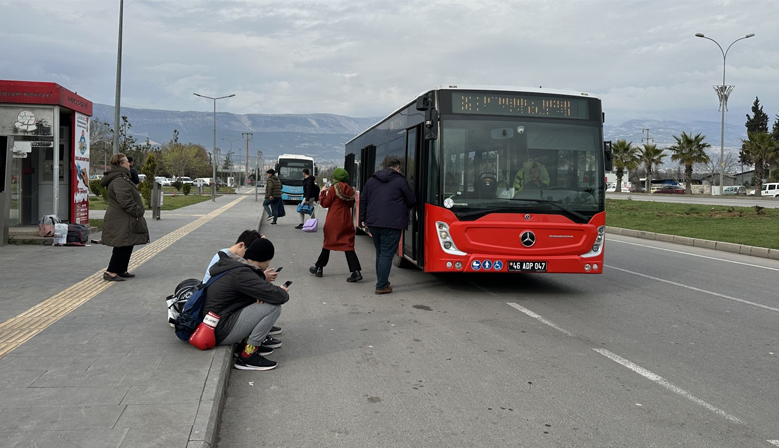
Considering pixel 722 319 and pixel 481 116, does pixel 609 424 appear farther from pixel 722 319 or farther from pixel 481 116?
pixel 481 116

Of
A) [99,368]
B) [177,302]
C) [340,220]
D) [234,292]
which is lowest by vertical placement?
[99,368]

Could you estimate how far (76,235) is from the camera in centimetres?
1316

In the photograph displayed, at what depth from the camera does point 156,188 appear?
21500 millimetres

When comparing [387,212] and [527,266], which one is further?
[387,212]

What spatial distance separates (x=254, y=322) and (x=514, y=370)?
2.14 meters

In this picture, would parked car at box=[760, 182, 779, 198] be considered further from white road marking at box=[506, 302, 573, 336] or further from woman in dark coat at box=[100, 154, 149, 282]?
woman in dark coat at box=[100, 154, 149, 282]

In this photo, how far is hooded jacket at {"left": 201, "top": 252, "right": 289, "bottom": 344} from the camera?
5199 mm

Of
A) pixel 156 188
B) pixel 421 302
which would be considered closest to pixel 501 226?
pixel 421 302

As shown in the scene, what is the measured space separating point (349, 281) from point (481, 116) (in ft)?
10.2

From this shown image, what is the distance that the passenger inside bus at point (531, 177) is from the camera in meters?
8.59

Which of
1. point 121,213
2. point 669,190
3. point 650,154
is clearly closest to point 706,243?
point 121,213

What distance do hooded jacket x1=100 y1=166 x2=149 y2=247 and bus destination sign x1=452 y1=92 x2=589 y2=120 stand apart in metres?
4.37

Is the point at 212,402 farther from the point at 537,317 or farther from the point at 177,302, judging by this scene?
the point at 537,317

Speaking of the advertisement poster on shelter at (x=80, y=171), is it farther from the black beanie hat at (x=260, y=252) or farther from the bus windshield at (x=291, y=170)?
the bus windshield at (x=291, y=170)
